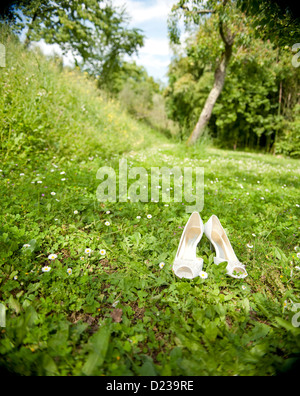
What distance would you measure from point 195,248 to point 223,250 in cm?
32

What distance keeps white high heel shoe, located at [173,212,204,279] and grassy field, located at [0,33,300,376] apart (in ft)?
0.24

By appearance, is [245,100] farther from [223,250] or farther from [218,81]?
[223,250]

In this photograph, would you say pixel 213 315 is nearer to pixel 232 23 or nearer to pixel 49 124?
pixel 49 124

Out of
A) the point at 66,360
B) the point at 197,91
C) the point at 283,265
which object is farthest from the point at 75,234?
the point at 197,91

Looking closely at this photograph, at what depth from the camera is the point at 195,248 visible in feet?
6.27

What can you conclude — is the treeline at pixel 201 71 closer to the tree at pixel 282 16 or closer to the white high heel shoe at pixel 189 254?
the tree at pixel 282 16

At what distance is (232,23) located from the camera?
6.05 m

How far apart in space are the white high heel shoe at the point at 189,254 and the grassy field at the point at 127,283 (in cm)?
7

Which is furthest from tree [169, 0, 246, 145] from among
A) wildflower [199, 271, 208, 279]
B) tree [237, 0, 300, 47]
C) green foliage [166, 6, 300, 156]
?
wildflower [199, 271, 208, 279]

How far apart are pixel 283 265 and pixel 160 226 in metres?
1.24

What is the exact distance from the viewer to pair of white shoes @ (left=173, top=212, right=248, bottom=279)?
5.43 ft

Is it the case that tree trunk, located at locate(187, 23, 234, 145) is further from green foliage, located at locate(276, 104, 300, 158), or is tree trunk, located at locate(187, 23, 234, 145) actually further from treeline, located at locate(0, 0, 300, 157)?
green foliage, located at locate(276, 104, 300, 158)

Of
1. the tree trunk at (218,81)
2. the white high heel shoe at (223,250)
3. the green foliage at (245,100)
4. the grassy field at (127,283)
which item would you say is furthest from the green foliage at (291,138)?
the white high heel shoe at (223,250)

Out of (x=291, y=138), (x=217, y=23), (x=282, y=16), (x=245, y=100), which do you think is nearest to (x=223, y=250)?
(x=282, y=16)
